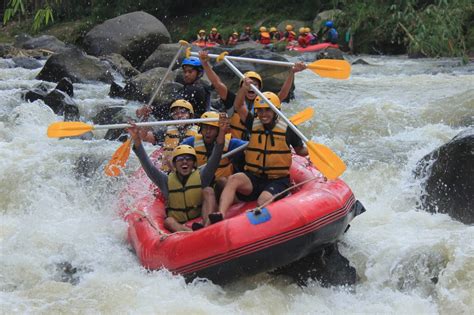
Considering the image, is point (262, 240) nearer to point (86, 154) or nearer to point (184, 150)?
point (184, 150)

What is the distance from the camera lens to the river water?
4.07 meters

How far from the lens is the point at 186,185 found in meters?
4.70

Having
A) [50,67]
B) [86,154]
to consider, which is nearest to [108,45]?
[50,67]

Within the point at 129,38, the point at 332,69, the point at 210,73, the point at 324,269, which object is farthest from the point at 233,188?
the point at 129,38

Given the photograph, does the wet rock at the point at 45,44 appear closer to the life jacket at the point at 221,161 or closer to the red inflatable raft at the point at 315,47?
the red inflatable raft at the point at 315,47

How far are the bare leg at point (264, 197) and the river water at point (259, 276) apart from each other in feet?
1.67

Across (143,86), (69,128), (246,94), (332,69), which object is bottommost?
(143,86)

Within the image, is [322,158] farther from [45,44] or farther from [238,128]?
[45,44]

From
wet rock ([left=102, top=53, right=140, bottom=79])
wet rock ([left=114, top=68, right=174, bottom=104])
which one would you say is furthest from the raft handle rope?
wet rock ([left=102, top=53, right=140, bottom=79])

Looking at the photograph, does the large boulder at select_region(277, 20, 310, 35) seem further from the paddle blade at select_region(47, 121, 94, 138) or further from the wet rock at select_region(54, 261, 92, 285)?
the wet rock at select_region(54, 261, 92, 285)

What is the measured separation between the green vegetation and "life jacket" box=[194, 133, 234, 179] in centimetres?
140

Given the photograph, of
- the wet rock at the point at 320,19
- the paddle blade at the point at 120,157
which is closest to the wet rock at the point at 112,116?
the paddle blade at the point at 120,157

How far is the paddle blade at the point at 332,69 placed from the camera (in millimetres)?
5328

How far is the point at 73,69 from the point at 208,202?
7250mm
